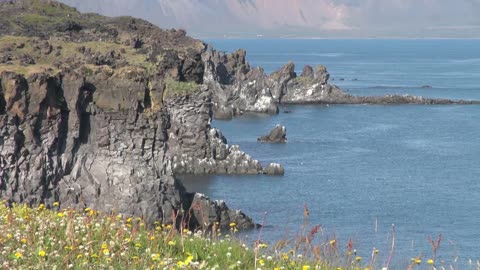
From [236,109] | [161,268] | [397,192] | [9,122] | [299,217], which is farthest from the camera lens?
[236,109]

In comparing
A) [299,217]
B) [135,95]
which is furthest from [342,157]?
[135,95]

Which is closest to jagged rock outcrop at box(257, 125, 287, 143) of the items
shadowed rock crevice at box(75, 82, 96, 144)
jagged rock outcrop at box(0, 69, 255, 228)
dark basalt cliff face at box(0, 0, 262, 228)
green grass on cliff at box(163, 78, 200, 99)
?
green grass on cliff at box(163, 78, 200, 99)

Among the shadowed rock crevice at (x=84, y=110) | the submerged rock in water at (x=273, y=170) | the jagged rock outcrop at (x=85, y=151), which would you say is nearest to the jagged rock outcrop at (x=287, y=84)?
the submerged rock in water at (x=273, y=170)

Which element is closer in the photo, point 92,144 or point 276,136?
point 92,144

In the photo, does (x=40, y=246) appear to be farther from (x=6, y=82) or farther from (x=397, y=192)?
(x=397, y=192)

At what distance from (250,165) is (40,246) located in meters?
54.5

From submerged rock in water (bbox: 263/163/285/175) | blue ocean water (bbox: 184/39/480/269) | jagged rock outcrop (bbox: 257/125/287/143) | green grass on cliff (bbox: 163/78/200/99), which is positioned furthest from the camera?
jagged rock outcrop (bbox: 257/125/287/143)

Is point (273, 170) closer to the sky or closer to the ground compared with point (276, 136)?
closer to the ground

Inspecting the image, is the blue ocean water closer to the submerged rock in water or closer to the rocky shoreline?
the submerged rock in water

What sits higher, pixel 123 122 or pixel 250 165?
pixel 123 122

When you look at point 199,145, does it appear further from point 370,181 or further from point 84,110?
point 84,110

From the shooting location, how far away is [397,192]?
5881 cm

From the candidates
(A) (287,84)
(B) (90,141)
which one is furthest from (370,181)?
(A) (287,84)

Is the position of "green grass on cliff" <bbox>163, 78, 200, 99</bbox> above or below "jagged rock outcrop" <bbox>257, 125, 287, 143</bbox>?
above
